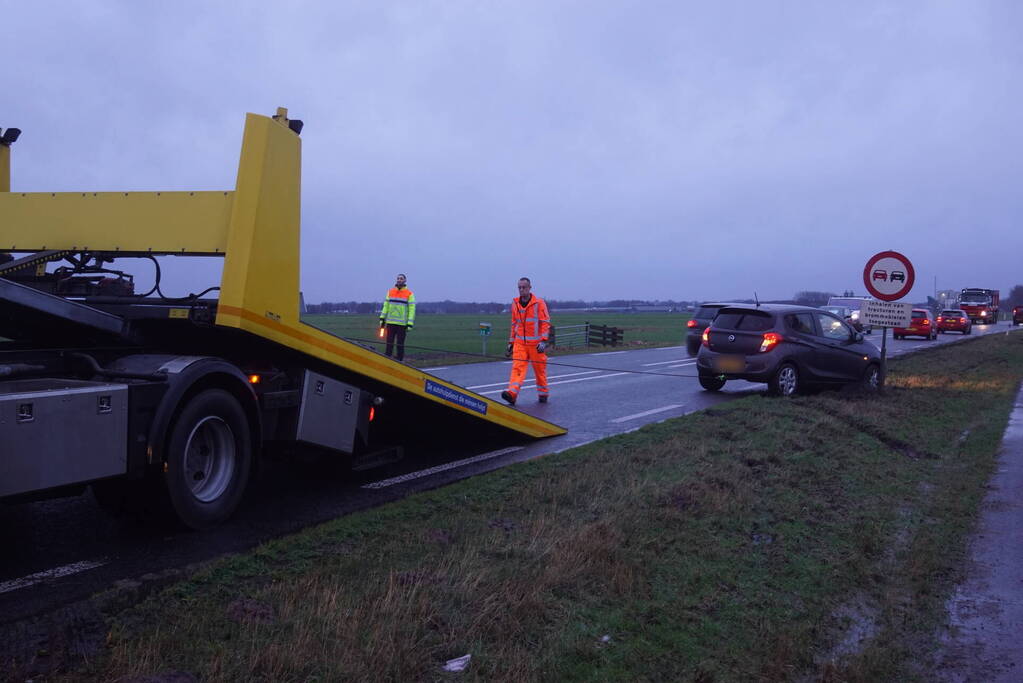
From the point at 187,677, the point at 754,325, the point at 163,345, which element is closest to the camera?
the point at 187,677

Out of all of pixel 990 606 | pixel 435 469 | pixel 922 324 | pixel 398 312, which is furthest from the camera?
pixel 922 324

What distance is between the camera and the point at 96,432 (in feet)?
16.1

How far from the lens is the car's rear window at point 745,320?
1454 cm

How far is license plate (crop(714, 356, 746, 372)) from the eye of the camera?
14461 millimetres

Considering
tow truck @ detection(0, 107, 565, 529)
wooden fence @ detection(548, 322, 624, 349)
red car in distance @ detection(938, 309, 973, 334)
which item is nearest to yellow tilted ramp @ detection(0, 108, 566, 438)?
tow truck @ detection(0, 107, 565, 529)

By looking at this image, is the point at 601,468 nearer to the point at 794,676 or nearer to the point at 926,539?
the point at 926,539

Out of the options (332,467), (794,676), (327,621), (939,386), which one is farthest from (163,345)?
(939,386)

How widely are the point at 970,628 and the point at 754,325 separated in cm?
1004

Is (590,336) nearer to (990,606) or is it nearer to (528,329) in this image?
(528,329)

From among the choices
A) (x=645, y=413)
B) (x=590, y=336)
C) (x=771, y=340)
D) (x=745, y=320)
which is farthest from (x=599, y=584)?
(x=590, y=336)

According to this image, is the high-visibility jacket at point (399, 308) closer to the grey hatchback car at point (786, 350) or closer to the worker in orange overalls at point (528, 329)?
the worker in orange overalls at point (528, 329)

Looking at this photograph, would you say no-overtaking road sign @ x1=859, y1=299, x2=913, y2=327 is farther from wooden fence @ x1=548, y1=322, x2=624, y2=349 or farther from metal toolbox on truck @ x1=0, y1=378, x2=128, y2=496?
wooden fence @ x1=548, y1=322, x2=624, y2=349

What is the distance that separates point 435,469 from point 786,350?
26.3ft

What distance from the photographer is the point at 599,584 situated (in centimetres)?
489
